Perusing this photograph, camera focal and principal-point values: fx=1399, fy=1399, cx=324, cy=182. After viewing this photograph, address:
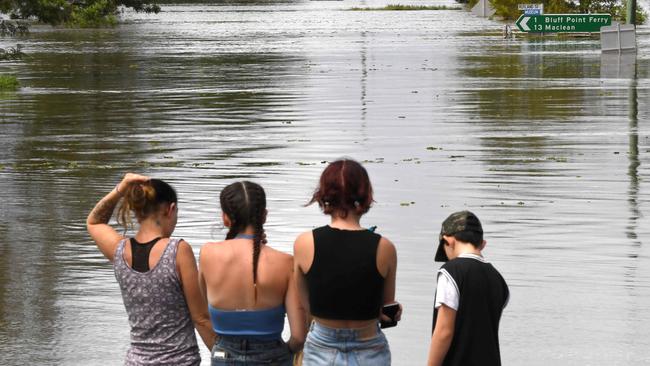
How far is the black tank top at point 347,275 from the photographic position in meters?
5.47

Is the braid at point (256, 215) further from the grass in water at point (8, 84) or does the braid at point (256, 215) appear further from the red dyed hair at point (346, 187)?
the grass in water at point (8, 84)

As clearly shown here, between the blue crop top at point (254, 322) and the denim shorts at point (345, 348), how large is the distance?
0.54 ft

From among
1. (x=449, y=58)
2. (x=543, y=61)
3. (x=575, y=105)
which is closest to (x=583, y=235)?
(x=575, y=105)

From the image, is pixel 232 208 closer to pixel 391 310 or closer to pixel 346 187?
pixel 346 187

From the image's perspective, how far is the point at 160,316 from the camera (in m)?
5.73

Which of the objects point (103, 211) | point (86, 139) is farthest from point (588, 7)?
point (103, 211)

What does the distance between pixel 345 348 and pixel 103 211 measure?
4.17ft

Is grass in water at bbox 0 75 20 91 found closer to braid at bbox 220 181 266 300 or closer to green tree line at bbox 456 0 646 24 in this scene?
braid at bbox 220 181 266 300

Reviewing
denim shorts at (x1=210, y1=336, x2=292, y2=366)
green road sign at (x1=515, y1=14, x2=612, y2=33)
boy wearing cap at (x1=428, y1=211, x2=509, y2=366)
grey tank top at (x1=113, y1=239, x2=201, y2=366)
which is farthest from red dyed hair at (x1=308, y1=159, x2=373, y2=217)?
green road sign at (x1=515, y1=14, x2=612, y2=33)

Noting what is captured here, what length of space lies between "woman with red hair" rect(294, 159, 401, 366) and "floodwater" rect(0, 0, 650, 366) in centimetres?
328

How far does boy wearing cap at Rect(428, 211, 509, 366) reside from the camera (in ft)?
18.6

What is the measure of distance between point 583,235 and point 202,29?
70.7 m

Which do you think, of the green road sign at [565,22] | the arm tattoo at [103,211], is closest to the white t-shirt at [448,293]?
the arm tattoo at [103,211]

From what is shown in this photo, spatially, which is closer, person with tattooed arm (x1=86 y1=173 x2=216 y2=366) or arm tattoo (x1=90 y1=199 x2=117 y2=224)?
person with tattooed arm (x1=86 y1=173 x2=216 y2=366)
